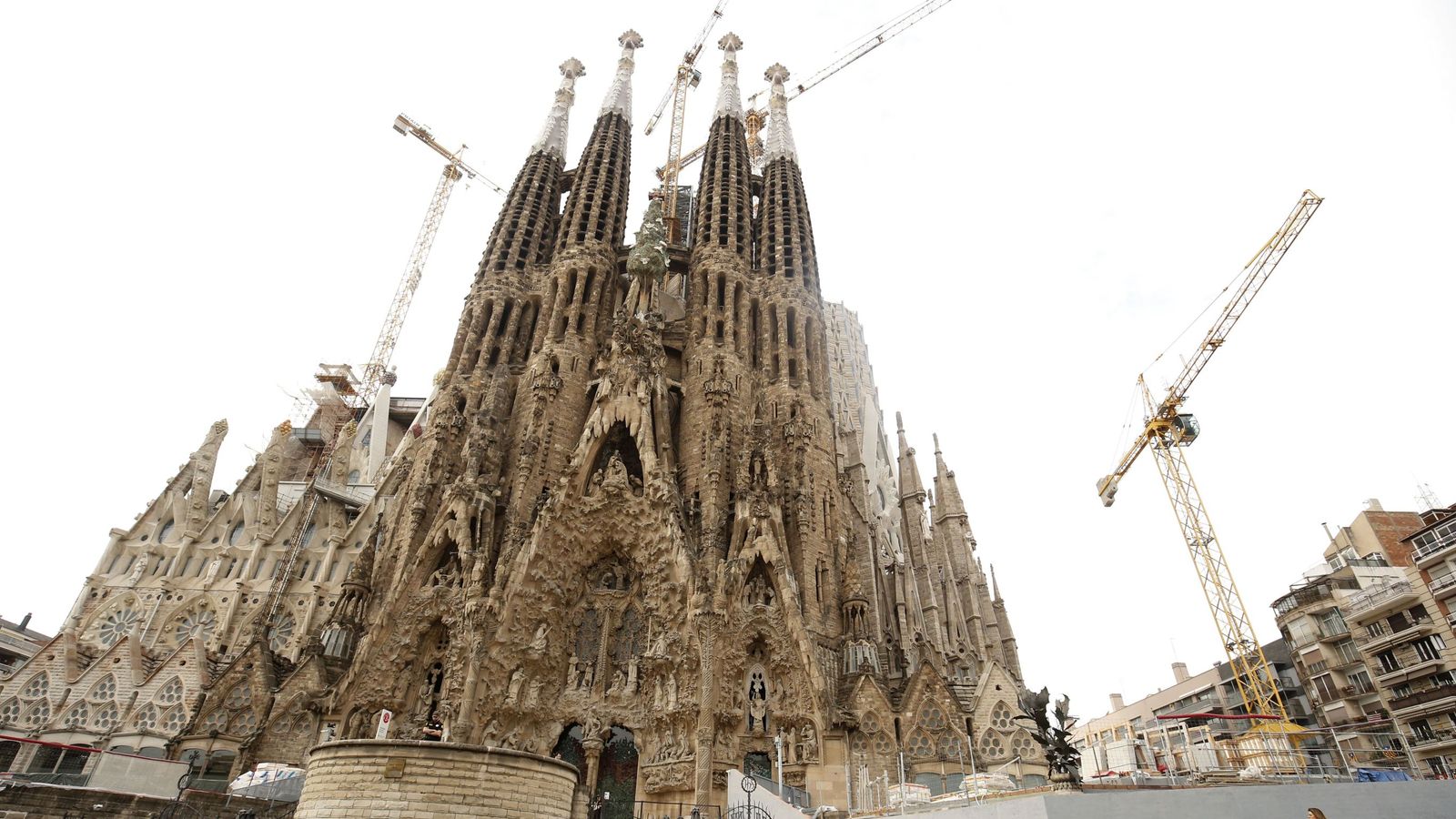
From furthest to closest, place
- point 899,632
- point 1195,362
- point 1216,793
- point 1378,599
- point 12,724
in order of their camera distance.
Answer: point 1195,362 → point 1378,599 → point 899,632 → point 12,724 → point 1216,793

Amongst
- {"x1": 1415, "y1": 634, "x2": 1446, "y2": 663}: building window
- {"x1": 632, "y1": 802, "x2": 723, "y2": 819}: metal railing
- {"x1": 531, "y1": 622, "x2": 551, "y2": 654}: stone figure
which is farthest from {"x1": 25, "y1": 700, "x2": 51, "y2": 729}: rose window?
{"x1": 1415, "y1": 634, "x2": 1446, "y2": 663}: building window

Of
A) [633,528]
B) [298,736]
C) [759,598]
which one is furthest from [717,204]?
[298,736]

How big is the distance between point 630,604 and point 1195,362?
124 feet

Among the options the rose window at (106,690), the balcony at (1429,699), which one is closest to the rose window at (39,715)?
the rose window at (106,690)

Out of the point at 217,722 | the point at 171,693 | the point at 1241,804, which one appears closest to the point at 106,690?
the point at 171,693

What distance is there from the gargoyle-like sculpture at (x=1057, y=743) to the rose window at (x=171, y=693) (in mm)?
27297

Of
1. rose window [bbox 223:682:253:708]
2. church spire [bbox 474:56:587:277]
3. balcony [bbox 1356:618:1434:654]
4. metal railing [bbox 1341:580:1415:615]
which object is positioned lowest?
rose window [bbox 223:682:253:708]

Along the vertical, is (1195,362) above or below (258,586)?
above

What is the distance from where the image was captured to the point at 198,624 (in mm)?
31609

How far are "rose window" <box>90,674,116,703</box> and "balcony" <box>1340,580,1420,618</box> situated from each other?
168 feet

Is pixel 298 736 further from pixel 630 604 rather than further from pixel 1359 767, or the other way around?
pixel 1359 767

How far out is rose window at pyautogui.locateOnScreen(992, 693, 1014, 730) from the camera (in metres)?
24.3

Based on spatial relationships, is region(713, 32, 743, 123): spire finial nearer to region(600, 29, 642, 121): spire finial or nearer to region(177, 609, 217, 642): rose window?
region(600, 29, 642, 121): spire finial

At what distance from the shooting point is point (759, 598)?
1016 inches
